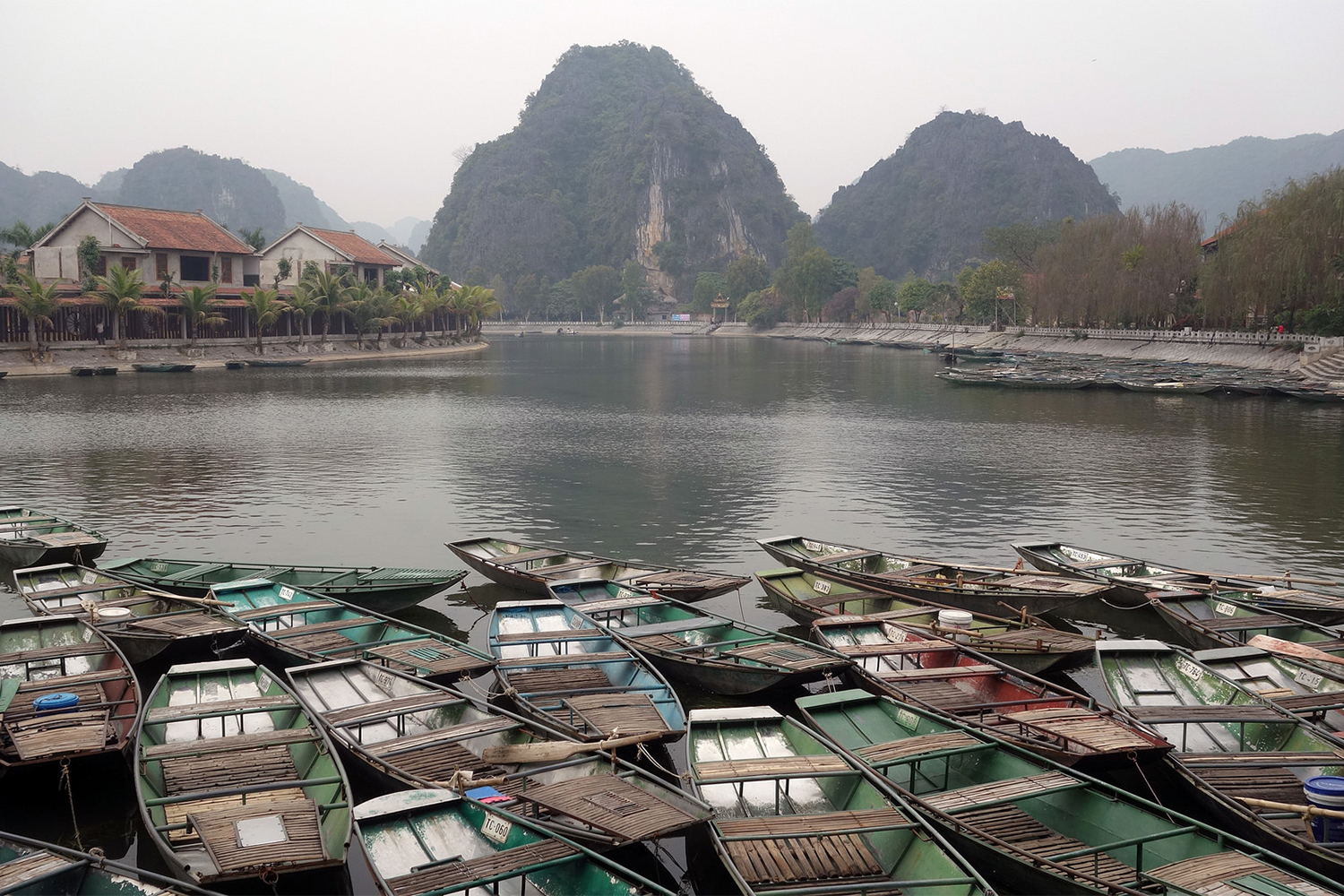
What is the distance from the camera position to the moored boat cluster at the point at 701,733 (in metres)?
9.95

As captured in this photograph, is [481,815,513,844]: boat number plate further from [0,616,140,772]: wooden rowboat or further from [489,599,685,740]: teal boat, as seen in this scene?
[0,616,140,772]: wooden rowboat

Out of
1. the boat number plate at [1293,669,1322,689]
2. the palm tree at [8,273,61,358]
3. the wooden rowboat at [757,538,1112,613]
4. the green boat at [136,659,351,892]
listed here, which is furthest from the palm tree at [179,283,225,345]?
the boat number plate at [1293,669,1322,689]

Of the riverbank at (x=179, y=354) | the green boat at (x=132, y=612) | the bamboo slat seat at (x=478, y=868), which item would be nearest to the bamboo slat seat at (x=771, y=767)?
the bamboo slat seat at (x=478, y=868)

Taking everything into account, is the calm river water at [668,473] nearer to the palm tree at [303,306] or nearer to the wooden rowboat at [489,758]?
the wooden rowboat at [489,758]

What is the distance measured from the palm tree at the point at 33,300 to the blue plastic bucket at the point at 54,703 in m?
67.7

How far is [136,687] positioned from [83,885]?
5.42 meters

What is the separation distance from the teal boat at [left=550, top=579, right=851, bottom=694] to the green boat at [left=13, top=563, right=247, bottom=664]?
19.6 feet

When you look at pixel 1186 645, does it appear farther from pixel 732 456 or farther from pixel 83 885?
pixel 732 456

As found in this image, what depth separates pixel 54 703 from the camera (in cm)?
1318

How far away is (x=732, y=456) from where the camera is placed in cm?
4056

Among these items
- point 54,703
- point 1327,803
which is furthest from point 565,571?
point 1327,803

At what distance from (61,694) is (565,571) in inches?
385

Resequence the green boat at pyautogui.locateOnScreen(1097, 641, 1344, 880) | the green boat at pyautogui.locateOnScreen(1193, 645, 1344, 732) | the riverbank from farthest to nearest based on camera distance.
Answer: the riverbank
the green boat at pyautogui.locateOnScreen(1193, 645, 1344, 732)
the green boat at pyautogui.locateOnScreen(1097, 641, 1344, 880)

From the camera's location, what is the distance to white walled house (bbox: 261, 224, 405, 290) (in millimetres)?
96625
